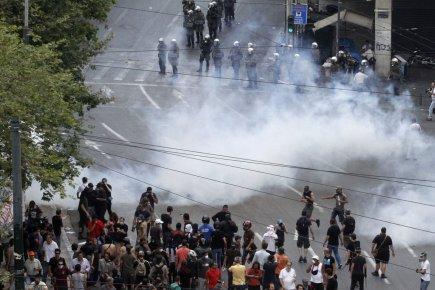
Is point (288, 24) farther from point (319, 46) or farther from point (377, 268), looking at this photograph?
point (377, 268)

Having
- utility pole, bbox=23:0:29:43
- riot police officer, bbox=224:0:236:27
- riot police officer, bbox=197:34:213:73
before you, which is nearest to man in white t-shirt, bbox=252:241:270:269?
utility pole, bbox=23:0:29:43

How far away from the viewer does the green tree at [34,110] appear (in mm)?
28031

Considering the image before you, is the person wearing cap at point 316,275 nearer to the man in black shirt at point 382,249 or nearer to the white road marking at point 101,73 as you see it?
the man in black shirt at point 382,249

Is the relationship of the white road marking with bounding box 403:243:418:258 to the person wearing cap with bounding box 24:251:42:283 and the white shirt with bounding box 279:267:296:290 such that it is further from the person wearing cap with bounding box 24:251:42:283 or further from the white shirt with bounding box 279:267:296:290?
the person wearing cap with bounding box 24:251:42:283

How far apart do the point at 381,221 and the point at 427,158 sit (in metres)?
5.07

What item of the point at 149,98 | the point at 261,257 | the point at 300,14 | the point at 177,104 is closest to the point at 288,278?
the point at 261,257

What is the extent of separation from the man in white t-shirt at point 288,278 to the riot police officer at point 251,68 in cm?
1822

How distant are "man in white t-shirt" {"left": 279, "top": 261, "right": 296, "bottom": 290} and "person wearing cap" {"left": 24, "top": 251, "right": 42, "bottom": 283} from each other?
15.8ft

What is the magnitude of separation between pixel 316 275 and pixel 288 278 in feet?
2.21

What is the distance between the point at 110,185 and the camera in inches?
1411

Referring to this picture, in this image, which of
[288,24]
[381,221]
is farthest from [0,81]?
[288,24]

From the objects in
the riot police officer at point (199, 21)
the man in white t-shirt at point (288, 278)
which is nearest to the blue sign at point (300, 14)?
the riot police officer at point (199, 21)

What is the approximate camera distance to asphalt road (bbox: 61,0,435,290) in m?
35.2

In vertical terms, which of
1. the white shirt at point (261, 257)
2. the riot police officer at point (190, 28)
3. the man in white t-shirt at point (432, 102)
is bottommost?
the white shirt at point (261, 257)
